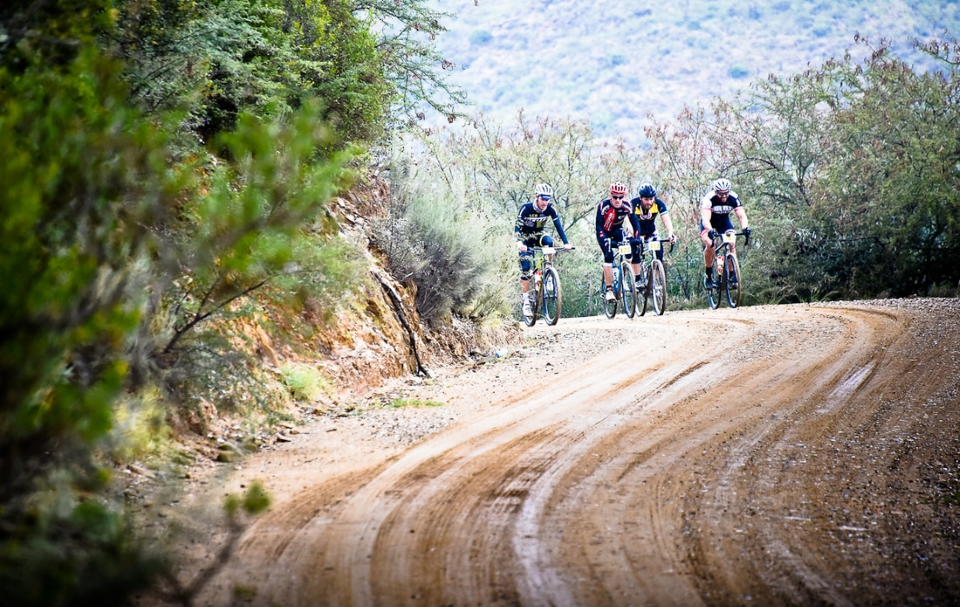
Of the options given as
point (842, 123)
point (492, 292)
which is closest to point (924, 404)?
point (492, 292)

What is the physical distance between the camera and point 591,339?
46.6ft

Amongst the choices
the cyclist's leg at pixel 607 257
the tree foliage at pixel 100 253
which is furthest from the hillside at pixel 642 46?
the tree foliage at pixel 100 253

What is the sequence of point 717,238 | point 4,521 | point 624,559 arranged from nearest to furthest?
point 4,521
point 624,559
point 717,238

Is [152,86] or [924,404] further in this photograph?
[924,404]

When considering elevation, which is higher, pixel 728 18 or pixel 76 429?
pixel 728 18

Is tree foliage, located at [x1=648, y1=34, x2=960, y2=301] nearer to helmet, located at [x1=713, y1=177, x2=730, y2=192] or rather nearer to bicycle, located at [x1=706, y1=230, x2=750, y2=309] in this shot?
bicycle, located at [x1=706, y1=230, x2=750, y2=309]

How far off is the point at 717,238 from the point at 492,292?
5.90m

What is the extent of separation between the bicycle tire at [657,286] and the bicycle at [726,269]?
1270 millimetres

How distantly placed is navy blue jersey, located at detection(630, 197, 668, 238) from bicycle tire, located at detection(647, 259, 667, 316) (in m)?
0.67

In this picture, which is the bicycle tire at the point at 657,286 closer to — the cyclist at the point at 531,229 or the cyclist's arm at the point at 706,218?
the cyclist's arm at the point at 706,218

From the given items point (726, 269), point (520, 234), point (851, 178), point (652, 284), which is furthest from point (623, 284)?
point (851, 178)

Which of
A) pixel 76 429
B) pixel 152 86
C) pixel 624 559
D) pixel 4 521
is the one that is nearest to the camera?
pixel 4 521

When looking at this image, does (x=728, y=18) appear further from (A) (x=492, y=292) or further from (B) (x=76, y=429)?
(B) (x=76, y=429)

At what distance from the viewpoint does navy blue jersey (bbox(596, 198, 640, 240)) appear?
17.0 metres
